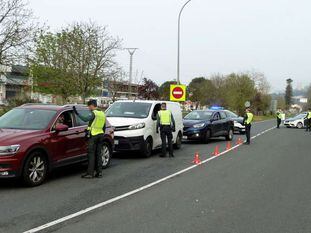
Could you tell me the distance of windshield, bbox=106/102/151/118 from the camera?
46.6ft

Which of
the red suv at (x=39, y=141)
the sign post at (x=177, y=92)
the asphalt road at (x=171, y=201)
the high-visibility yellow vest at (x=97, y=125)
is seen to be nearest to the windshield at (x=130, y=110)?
the asphalt road at (x=171, y=201)

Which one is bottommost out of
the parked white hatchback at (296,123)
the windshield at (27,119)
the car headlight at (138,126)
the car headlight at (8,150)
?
the parked white hatchback at (296,123)

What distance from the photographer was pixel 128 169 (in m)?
11.3

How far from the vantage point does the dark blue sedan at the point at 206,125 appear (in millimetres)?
19562

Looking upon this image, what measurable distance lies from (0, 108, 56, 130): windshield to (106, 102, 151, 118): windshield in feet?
15.5

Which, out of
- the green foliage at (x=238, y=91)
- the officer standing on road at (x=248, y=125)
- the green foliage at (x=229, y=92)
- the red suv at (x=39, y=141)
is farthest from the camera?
the green foliage at (x=229, y=92)

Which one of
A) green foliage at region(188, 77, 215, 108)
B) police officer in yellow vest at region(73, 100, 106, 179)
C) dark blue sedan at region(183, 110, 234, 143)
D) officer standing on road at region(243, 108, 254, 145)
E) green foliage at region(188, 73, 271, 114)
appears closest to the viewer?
police officer in yellow vest at region(73, 100, 106, 179)

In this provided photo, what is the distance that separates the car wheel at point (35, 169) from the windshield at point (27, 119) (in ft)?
2.32

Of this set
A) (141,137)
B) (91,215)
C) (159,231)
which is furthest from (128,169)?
(159,231)

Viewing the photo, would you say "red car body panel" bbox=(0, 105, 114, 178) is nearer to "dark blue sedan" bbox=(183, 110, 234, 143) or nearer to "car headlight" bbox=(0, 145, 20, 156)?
"car headlight" bbox=(0, 145, 20, 156)

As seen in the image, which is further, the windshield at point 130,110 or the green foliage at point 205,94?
the green foliage at point 205,94

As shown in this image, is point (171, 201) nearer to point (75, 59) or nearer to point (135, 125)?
point (135, 125)

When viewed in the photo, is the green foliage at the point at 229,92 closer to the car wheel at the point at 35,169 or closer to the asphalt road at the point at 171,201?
the asphalt road at the point at 171,201

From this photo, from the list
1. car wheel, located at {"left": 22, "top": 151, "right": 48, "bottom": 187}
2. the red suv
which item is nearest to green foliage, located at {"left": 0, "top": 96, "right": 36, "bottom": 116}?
the red suv
